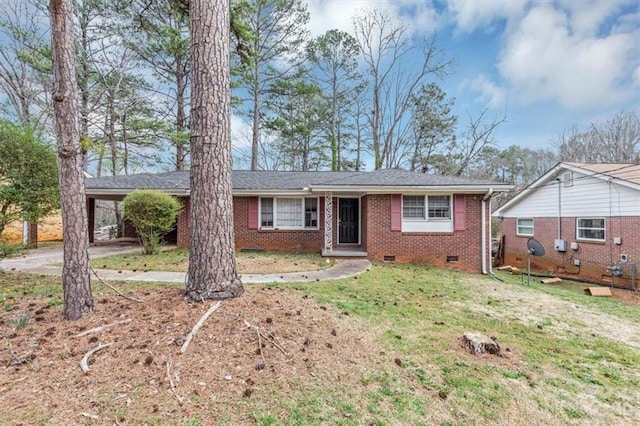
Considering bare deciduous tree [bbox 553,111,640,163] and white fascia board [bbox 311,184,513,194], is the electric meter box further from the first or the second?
bare deciduous tree [bbox 553,111,640,163]

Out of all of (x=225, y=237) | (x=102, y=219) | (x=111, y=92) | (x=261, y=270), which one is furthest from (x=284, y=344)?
(x=102, y=219)

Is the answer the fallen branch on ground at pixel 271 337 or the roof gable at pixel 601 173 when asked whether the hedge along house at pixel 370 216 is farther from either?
the fallen branch on ground at pixel 271 337

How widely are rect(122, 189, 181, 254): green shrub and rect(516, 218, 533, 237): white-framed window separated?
16269 mm

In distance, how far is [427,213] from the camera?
32.8 ft

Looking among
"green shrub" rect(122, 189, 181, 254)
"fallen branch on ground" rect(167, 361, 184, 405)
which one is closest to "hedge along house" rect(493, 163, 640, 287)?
"fallen branch on ground" rect(167, 361, 184, 405)

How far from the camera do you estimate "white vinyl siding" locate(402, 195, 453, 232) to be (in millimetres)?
9945

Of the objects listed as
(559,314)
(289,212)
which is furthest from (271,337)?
(289,212)

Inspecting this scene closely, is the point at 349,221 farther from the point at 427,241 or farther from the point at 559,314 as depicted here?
the point at 559,314

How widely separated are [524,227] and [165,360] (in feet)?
57.6

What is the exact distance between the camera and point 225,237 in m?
3.46

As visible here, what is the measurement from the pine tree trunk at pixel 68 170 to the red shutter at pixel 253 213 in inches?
313

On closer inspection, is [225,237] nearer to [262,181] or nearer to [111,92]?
[262,181]

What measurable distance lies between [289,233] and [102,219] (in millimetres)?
18383

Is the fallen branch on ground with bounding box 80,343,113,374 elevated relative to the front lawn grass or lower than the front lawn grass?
elevated
